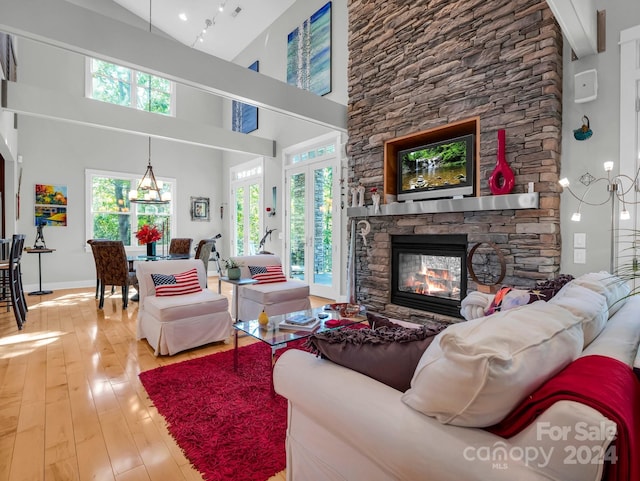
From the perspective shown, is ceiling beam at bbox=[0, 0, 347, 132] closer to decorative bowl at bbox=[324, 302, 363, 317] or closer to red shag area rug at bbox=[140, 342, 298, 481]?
decorative bowl at bbox=[324, 302, 363, 317]

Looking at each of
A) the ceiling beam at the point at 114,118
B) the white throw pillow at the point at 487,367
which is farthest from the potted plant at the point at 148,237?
the white throw pillow at the point at 487,367

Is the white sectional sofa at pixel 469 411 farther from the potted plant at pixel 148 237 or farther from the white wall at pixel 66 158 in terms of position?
the white wall at pixel 66 158

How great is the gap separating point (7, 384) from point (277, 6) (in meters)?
7.01

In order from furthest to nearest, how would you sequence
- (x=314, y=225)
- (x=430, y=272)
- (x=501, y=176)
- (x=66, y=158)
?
(x=66, y=158)
(x=314, y=225)
(x=430, y=272)
(x=501, y=176)

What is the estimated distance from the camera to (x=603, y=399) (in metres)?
0.76

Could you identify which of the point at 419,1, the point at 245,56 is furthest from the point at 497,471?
the point at 245,56

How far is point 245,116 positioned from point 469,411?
27.0ft

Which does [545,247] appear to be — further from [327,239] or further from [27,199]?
[27,199]

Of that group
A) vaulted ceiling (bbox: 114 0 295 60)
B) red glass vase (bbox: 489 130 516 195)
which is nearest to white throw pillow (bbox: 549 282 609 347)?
red glass vase (bbox: 489 130 516 195)

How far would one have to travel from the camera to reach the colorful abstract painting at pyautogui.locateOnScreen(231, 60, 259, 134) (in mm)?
7676

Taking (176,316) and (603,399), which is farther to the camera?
(176,316)

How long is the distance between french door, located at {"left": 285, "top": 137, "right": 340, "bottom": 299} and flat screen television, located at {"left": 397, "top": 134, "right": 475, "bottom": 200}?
150cm

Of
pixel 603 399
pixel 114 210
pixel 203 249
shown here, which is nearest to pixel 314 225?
pixel 203 249

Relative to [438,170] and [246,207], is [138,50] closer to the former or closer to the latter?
[438,170]
